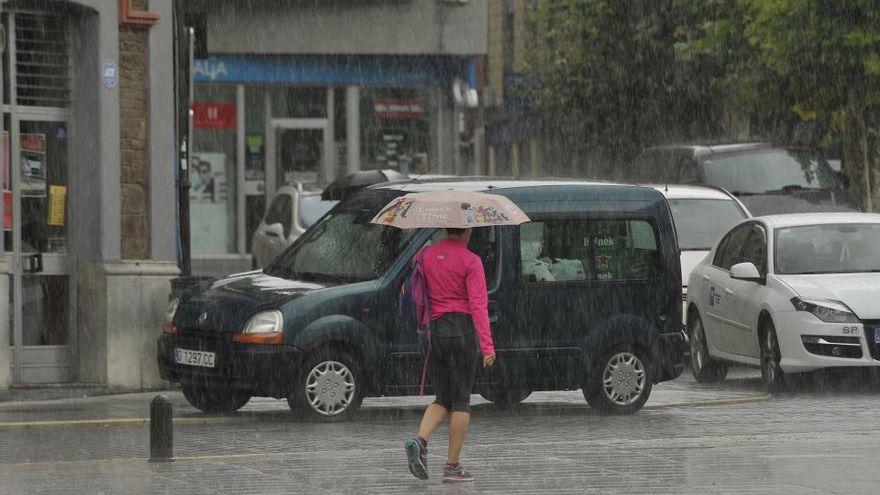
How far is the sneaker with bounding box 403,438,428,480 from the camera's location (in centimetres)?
1120

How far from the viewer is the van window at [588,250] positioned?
15.9 meters

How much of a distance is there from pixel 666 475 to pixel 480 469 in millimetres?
1117

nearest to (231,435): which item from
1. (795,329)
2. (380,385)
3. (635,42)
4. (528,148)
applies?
(380,385)

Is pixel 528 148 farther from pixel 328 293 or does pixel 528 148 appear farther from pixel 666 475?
pixel 666 475

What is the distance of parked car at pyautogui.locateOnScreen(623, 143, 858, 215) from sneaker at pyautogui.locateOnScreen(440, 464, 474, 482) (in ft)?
41.6

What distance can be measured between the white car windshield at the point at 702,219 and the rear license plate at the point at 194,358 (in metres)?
7.54

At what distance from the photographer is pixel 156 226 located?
63.7 ft

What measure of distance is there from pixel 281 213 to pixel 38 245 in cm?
639

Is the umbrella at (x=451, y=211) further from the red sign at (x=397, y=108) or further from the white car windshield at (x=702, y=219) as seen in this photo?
the red sign at (x=397, y=108)

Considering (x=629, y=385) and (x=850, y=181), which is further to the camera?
(x=850, y=181)

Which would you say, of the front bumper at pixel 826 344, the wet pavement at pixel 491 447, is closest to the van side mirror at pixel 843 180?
the wet pavement at pixel 491 447

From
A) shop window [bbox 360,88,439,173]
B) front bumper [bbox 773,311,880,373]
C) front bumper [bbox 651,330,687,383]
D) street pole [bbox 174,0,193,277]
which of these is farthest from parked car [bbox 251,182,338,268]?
shop window [bbox 360,88,439,173]

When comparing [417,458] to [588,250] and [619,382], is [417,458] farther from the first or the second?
[588,250]

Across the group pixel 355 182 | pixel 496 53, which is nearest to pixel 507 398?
pixel 355 182
